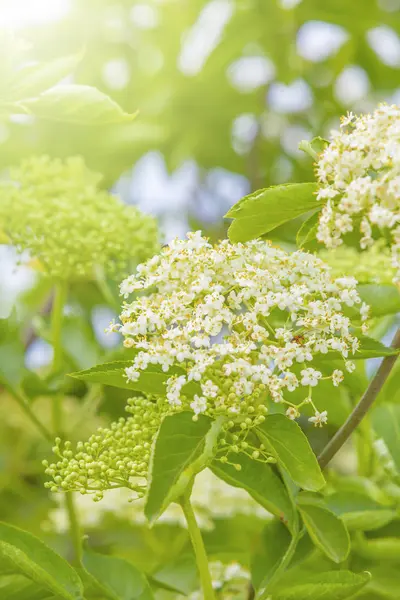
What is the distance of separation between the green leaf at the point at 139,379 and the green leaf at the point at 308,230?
0.31m

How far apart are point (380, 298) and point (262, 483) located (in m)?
0.47

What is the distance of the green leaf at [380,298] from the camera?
148 centimetres

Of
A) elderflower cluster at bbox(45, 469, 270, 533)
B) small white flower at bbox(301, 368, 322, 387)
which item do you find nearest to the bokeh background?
elderflower cluster at bbox(45, 469, 270, 533)

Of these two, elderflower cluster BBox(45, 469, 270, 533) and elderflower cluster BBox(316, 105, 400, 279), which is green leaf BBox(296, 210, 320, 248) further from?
elderflower cluster BBox(45, 469, 270, 533)

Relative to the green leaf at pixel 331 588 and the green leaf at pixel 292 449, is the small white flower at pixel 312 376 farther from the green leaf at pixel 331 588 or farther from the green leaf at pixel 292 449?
the green leaf at pixel 331 588

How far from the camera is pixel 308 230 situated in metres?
1.29

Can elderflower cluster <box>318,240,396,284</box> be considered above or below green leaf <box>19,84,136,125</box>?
below

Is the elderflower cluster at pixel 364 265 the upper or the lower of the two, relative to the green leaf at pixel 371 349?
upper

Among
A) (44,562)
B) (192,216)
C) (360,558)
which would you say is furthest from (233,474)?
(192,216)

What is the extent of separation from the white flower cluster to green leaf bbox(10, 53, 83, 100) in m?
0.50

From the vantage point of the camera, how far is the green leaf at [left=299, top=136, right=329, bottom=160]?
48.8 inches

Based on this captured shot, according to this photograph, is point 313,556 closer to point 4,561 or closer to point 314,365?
point 314,365

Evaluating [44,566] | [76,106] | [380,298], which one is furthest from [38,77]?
[44,566]

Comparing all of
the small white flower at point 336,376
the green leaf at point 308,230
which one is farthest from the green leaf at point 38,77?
the small white flower at point 336,376
